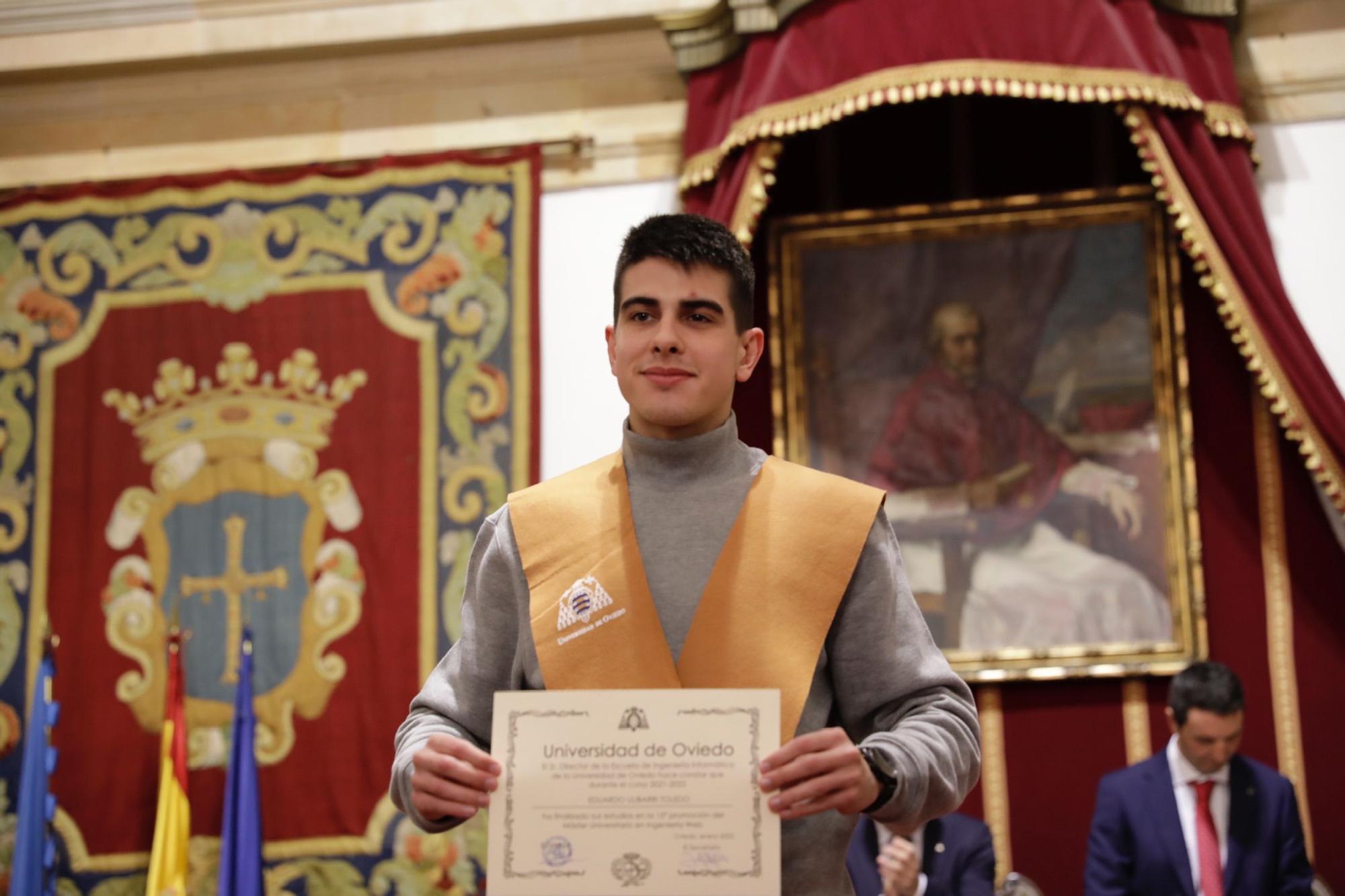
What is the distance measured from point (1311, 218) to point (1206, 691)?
1425 millimetres

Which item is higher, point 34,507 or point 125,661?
point 34,507

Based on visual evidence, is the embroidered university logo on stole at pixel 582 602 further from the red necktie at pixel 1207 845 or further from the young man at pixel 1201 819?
the red necktie at pixel 1207 845

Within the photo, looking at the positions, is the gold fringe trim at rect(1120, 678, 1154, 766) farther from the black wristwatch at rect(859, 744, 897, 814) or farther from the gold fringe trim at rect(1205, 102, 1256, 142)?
the black wristwatch at rect(859, 744, 897, 814)

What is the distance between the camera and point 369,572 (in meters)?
4.64

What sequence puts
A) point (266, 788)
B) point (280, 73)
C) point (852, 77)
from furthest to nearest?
1. point (280, 73)
2. point (266, 788)
3. point (852, 77)

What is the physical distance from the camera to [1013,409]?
4.45 m

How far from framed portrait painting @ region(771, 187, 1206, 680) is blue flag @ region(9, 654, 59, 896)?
86.2 inches

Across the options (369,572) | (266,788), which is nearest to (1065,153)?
(369,572)

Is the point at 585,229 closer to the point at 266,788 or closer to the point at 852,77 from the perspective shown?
the point at 852,77

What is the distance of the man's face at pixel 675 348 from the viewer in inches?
70.3

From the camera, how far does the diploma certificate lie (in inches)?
58.2

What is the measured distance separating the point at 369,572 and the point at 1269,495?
8.55 feet

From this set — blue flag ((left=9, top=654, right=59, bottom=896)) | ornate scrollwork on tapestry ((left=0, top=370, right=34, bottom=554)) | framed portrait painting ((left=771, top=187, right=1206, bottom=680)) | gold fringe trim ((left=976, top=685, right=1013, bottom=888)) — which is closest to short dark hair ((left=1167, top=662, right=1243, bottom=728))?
framed portrait painting ((left=771, top=187, right=1206, bottom=680))

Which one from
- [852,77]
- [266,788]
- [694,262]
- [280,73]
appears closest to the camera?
[694,262]
